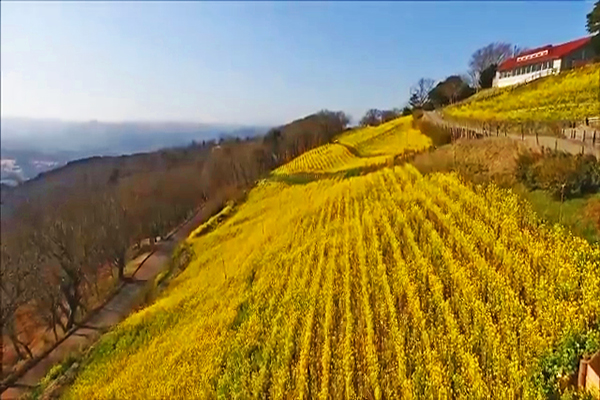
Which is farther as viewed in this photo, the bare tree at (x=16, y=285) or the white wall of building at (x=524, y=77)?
the white wall of building at (x=524, y=77)

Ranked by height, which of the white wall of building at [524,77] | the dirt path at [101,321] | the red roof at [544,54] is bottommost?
the dirt path at [101,321]

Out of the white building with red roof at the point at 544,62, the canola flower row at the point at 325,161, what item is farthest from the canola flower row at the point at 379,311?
the white building with red roof at the point at 544,62

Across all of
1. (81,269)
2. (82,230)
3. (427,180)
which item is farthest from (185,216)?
(427,180)

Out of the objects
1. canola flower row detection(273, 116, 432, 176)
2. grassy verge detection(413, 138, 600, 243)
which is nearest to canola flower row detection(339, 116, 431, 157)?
canola flower row detection(273, 116, 432, 176)

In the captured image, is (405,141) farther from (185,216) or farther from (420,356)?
(420,356)

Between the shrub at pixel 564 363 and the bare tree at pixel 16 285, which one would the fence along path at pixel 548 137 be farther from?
the bare tree at pixel 16 285

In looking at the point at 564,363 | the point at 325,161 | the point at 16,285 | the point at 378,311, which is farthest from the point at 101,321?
the point at 564,363
